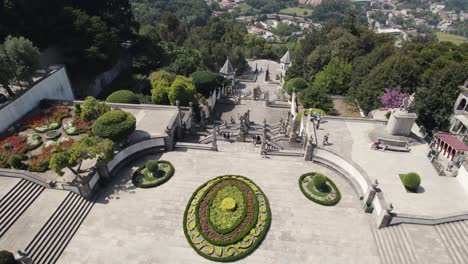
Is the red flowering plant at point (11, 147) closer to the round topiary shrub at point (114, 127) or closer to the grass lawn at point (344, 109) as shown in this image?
the round topiary shrub at point (114, 127)

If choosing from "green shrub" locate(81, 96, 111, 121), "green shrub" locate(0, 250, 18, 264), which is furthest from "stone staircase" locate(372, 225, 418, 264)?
"green shrub" locate(81, 96, 111, 121)

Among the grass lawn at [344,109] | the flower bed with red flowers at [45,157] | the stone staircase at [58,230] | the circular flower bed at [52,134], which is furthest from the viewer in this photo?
the grass lawn at [344,109]

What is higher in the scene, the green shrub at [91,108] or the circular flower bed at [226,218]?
the green shrub at [91,108]

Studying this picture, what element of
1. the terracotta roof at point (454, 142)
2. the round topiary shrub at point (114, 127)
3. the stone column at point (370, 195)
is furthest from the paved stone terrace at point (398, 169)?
the round topiary shrub at point (114, 127)

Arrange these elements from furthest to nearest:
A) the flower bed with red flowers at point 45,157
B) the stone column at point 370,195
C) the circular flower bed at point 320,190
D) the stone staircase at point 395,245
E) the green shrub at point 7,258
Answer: the flower bed with red flowers at point 45,157 < the circular flower bed at point 320,190 < the stone column at point 370,195 < the stone staircase at point 395,245 < the green shrub at point 7,258

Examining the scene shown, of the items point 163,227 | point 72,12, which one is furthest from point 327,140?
point 72,12
